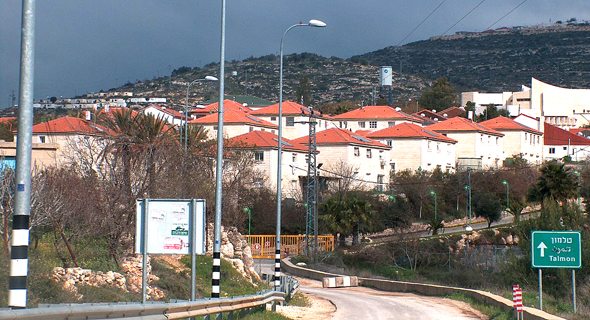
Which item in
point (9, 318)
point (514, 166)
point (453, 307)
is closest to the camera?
point (9, 318)

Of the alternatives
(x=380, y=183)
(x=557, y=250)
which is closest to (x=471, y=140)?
(x=380, y=183)

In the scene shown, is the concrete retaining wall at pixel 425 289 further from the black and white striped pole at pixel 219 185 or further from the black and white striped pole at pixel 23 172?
the black and white striped pole at pixel 23 172

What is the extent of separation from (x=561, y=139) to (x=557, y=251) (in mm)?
112124

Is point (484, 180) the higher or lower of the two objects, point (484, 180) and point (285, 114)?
the lower

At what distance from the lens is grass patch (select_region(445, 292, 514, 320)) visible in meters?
23.6

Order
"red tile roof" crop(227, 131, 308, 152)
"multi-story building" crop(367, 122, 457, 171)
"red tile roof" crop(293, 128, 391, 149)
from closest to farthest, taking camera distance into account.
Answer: "red tile roof" crop(227, 131, 308, 152), "red tile roof" crop(293, 128, 391, 149), "multi-story building" crop(367, 122, 457, 171)

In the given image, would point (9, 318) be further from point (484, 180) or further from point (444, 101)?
point (444, 101)

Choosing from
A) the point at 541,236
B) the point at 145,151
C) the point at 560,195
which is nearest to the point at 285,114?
the point at 560,195

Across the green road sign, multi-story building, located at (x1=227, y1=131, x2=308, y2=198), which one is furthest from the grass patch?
multi-story building, located at (x1=227, y1=131, x2=308, y2=198)

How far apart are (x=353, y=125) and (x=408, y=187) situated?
31.3 metres

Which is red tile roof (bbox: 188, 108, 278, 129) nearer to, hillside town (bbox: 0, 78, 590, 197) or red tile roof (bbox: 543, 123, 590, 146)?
hillside town (bbox: 0, 78, 590, 197)

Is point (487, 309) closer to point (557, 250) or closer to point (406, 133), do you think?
point (557, 250)

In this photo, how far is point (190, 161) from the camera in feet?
144

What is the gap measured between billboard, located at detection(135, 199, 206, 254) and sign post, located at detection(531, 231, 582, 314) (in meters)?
10.8
